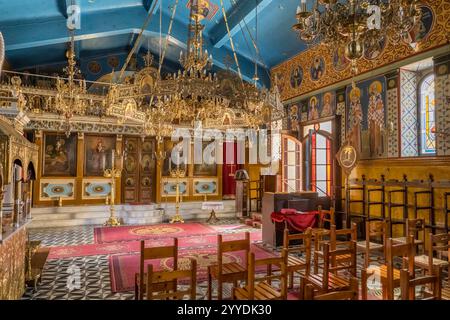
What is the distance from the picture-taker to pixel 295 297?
164 inches

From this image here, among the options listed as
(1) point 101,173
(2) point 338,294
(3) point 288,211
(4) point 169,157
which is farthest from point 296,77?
(2) point 338,294

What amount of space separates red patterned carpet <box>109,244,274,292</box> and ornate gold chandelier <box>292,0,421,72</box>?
155 inches

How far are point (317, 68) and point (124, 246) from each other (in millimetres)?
7040

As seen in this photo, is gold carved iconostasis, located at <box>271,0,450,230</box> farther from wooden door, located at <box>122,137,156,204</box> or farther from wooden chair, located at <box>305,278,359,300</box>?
wooden door, located at <box>122,137,156,204</box>

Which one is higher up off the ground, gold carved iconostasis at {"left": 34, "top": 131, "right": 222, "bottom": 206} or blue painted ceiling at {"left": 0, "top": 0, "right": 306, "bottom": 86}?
blue painted ceiling at {"left": 0, "top": 0, "right": 306, "bottom": 86}

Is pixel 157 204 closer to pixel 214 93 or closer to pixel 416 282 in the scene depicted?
pixel 214 93

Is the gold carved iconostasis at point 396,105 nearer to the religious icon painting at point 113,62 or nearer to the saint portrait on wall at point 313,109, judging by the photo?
the saint portrait on wall at point 313,109

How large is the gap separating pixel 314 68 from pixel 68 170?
346 inches

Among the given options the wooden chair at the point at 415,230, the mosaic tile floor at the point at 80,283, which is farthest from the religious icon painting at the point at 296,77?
the mosaic tile floor at the point at 80,283

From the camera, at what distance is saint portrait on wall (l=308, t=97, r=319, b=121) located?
909 cm

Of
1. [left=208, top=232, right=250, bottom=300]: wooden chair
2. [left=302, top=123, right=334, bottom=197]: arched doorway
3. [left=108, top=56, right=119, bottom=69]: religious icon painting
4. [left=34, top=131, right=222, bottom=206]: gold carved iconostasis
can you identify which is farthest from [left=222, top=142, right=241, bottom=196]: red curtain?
[left=208, top=232, right=250, bottom=300]: wooden chair

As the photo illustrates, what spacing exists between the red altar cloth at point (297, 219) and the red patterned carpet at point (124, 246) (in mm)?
1471

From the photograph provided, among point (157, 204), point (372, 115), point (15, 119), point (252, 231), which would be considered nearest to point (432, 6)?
point (372, 115)

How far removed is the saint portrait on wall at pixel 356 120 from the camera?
762 centimetres
